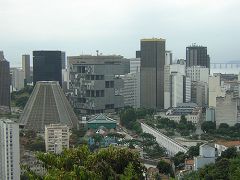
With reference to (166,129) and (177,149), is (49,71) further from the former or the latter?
(177,149)

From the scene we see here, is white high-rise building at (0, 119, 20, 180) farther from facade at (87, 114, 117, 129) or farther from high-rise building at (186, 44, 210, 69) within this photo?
high-rise building at (186, 44, 210, 69)

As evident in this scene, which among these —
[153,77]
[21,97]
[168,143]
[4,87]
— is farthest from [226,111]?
[21,97]

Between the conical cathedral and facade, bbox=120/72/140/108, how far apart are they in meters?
7.52

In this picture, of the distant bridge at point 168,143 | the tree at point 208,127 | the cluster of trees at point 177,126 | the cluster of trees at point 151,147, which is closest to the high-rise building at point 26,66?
the cluster of trees at point 177,126

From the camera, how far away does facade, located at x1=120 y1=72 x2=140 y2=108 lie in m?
24.9

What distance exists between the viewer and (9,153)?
9.74 metres

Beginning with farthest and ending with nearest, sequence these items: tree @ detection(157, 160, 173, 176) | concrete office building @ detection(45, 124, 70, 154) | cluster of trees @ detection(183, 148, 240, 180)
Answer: concrete office building @ detection(45, 124, 70, 154)
tree @ detection(157, 160, 173, 176)
cluster of trees @ detection(183, 148, 240, 180)

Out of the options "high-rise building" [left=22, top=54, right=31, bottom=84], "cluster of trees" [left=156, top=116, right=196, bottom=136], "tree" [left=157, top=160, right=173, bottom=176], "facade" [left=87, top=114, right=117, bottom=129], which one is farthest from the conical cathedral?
"high-rise building" [left=22, top=54, right=31, bottom=84]

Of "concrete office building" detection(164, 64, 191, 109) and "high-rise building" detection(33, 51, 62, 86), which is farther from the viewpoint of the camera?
"high-rise building" detection(33, 51, 62, 86)

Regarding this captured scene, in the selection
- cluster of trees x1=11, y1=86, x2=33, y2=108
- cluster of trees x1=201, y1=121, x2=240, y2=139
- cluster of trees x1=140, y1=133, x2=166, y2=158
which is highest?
cluster of trees x1=11, y1=86, x2=33, y2=108

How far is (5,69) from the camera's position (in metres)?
23.0

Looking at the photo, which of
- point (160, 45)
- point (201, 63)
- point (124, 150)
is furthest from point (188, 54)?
point (124, 150)

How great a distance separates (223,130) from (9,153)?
8.11 m

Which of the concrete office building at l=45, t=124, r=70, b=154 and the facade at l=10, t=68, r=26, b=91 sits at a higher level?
the facade at l=10, t=68, r=26, b=91
